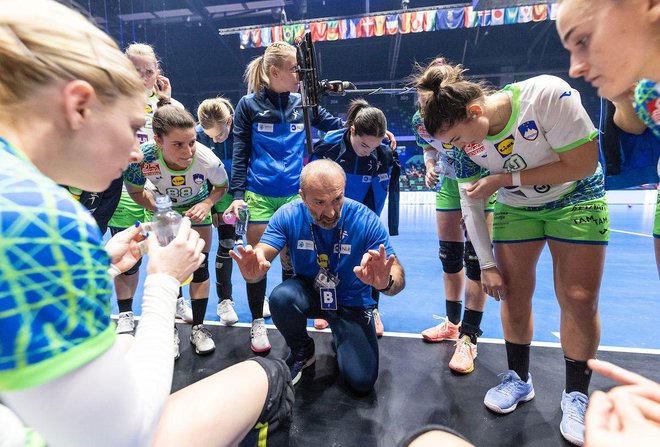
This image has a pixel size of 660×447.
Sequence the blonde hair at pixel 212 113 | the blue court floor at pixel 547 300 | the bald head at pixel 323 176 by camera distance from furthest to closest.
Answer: the blonde hair at pixel 212 113 → the blue court floor at pixel 547 300 → the bald head at pixel 323 176

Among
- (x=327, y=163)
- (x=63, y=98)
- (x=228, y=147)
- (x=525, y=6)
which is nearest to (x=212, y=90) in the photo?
(x=525, y=6)

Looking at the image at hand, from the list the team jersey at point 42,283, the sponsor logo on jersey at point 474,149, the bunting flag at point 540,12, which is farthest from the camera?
the bunting flag at point 540,12

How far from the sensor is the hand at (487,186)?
157 centimetres

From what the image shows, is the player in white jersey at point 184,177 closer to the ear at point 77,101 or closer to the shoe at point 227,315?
the shoe at point 227,315

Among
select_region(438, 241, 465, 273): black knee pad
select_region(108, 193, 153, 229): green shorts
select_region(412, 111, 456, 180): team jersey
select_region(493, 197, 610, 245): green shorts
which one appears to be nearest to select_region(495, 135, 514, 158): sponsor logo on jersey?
select_region(493, 197, 610, 245): green shorts

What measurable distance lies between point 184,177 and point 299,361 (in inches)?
51.9

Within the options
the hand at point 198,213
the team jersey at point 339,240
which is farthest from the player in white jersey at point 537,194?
the hand at point 198,213

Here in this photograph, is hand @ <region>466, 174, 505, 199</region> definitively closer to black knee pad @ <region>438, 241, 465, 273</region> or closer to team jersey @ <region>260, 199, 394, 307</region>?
team jersey @ <region>260, 199, 394, 307</region>

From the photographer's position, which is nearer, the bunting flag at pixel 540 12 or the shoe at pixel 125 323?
the shoe at pixel 125 323

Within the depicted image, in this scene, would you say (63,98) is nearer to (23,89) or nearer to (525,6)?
(23,89)

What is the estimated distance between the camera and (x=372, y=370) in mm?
1836

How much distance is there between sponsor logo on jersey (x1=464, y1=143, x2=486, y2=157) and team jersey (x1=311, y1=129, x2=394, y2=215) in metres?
0.91

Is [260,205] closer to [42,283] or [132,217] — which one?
[132,217]

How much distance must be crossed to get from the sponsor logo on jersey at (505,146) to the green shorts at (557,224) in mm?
260
